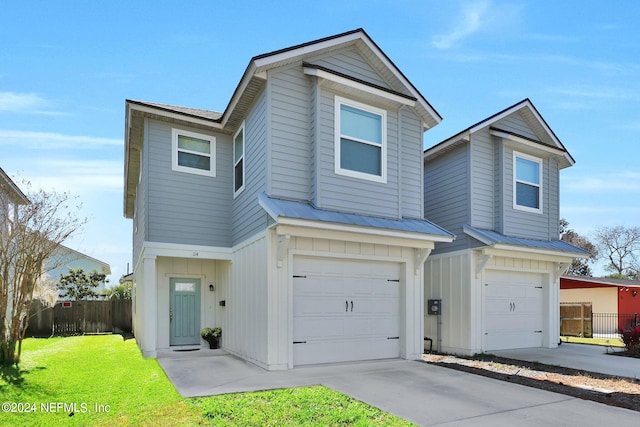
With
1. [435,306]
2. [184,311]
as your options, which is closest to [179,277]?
[184,311]

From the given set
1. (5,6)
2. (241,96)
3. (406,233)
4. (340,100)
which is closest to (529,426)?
(406,233)

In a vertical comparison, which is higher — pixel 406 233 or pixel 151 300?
pixel 406 233

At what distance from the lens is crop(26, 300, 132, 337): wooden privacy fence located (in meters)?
17.0

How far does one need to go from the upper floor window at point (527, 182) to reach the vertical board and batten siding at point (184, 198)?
819 cm

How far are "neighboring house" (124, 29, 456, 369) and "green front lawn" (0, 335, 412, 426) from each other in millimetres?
2210

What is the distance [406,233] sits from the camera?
369 inches

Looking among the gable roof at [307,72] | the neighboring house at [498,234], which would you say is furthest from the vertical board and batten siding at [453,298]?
the gable roof at [307,72]

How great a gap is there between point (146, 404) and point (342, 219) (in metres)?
4.55

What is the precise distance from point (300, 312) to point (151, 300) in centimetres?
375

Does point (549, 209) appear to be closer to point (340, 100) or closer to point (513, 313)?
point (513, 313)

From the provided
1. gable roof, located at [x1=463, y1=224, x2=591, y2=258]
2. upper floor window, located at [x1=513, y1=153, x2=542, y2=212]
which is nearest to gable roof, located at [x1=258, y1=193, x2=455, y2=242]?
gable roof, located at [x1=463, y1=224, x2=591, y2=258]

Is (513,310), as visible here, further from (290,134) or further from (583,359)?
(290,134)

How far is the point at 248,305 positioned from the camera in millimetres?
9555

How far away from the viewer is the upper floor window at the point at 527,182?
1301 cm
